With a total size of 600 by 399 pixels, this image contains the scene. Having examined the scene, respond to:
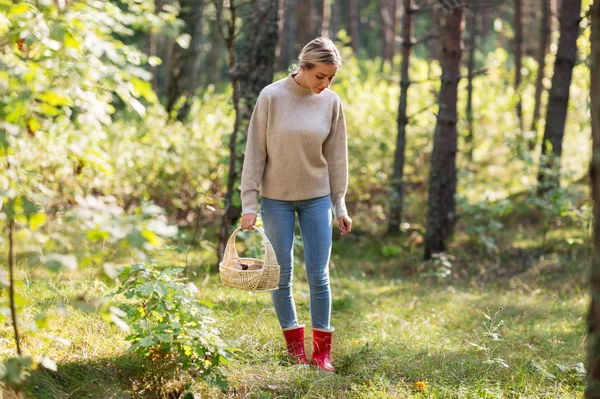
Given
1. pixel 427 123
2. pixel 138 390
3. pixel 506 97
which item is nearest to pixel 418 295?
pixel 138 390

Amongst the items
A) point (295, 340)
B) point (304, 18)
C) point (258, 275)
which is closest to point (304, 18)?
point (304, 18)

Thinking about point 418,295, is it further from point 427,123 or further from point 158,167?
point 427,123

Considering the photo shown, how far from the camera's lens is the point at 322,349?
3834 millimetres

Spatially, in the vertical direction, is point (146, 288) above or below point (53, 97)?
below

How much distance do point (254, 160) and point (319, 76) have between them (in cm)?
62

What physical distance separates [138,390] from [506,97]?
12950 millimetres

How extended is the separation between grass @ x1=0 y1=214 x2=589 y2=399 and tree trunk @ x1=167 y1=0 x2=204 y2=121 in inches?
225

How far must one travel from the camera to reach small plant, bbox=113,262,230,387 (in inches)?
121

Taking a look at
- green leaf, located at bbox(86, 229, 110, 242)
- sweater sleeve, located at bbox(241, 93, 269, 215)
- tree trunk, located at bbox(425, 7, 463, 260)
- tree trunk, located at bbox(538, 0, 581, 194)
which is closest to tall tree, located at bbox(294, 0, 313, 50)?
tree trunk, located at bbox(538, 0, 581, 194)

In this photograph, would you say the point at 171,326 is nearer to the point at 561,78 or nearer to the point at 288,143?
the point at 288,143

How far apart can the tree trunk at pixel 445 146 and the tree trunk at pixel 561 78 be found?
173 cm

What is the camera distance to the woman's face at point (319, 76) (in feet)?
11.8

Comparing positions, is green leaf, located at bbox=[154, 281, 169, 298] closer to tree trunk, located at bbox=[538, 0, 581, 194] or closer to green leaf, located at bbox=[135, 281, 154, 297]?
green leaf, located at bbox=[135, 281, 154, 297]

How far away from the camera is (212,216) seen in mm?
9414
